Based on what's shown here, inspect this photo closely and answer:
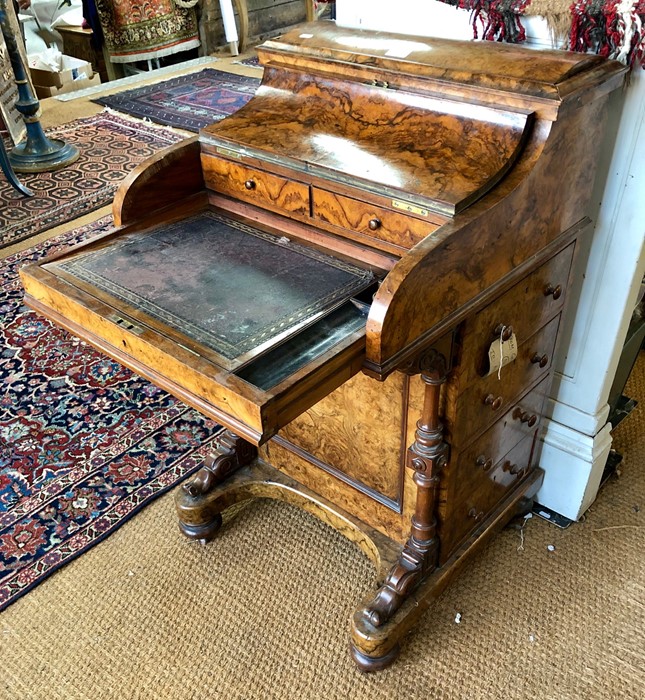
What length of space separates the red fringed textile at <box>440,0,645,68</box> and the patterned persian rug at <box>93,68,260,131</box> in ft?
10.3

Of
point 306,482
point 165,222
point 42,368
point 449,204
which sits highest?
point 449,204

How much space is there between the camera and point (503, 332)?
1.34 m

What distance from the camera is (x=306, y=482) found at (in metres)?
1.76

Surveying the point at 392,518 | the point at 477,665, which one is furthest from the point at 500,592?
the point at 392,518

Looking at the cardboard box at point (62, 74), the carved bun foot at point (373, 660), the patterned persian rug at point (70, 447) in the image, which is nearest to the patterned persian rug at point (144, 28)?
the cardboard box at point (62, 74)

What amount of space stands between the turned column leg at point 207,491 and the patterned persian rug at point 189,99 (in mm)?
2935

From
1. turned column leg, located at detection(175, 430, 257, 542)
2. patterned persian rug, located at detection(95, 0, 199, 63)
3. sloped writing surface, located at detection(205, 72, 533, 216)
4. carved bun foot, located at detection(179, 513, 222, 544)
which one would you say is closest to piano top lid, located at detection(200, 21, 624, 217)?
sloped writing surface, located at detection(205, 72, 533, 216)

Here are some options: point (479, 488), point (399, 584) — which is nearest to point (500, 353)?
point (479, 488)

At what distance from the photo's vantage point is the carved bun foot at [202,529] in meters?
1.81

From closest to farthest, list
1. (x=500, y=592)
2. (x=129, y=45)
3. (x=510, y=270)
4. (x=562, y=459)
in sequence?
(x=510, y=270) < (x=500, y=592) < (x=562, y=459) < (x=129, y=45)

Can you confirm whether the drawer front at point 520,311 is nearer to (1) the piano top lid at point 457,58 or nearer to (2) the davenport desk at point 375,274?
(2) the davenport desk at point 375,274

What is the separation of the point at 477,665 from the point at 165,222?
1150mm

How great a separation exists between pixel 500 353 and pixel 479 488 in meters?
0.40

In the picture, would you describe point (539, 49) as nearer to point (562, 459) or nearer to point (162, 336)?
point (162, 336)
